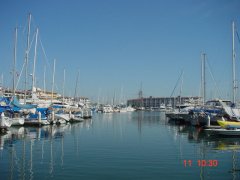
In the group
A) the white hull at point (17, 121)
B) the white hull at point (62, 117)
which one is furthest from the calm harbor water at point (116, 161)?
the white hull at point (62, 117)

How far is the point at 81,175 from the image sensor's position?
50.8 ft

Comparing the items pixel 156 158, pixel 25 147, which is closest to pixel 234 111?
pixel 156 158

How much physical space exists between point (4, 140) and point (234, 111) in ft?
101
